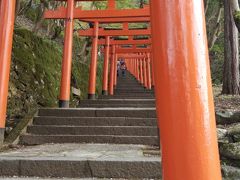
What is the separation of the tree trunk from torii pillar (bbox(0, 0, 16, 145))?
21.8ft

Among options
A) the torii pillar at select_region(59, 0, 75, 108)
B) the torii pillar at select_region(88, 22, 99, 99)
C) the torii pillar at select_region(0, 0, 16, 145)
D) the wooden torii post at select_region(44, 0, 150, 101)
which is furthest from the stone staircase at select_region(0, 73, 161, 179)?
the torii pillar at select_region(88, 22, 99, 99)

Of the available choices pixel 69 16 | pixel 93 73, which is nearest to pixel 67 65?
pixel 69 16

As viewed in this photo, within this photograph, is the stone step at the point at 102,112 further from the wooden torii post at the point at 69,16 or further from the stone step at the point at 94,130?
the wooden torii post at the point at 69,16

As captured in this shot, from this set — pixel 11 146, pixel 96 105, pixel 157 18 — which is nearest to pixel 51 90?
pixel 96 105

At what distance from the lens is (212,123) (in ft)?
5.11

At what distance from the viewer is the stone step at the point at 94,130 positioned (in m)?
6.61

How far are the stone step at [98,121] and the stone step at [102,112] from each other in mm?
310

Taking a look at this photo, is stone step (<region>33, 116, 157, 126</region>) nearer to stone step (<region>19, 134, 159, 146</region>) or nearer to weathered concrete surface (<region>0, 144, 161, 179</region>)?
stone step (<region>19, 134, 159, 146</region>)

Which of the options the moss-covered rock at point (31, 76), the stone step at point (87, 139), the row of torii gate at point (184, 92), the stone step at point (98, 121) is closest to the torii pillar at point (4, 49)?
the stone step at point (87, 139)

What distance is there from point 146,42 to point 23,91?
8854 millimetres

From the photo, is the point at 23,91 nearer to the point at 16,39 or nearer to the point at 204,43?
the point at 16,39

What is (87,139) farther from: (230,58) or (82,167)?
(230,58)

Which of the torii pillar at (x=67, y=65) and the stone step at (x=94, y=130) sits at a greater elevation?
the torii pillar at (x=67, y=65)

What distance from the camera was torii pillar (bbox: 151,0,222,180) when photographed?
149 cm
